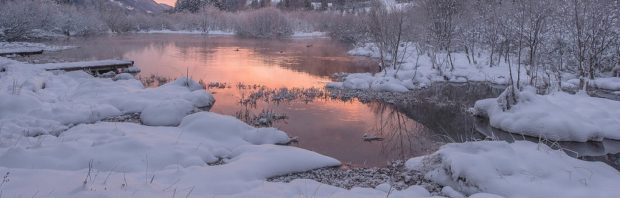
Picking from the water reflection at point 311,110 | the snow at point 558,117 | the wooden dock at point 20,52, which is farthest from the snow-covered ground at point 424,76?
the wooden dock at point 20,52

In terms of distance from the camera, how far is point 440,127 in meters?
12.5

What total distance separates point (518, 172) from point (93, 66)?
18.0 m

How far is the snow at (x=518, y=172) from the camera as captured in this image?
22.2ft

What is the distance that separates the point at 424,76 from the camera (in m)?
21.0

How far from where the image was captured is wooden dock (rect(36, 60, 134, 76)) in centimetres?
1892

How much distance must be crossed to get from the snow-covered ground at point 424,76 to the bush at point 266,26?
3778 cm

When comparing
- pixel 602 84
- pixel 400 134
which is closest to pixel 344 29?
pixel 602 84

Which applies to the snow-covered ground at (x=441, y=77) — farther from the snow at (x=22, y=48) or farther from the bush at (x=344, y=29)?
the bush at (x=344, y=29)

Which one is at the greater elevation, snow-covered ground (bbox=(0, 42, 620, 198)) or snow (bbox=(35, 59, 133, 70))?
snow (bbox=(35, 59, 133, 70))

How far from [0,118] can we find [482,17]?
25.5 metres

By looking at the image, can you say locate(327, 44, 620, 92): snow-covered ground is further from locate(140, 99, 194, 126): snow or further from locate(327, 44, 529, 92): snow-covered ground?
locate(140, 99, 194, 126): snow

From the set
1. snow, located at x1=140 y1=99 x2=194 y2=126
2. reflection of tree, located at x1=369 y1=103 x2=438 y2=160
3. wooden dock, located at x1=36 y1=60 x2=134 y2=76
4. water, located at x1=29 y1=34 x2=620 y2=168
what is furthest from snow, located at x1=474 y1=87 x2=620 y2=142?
wooden dock, located at x1=36 y1=60 x2=134 y2=76

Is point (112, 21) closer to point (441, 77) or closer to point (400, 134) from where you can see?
point (441, 77)

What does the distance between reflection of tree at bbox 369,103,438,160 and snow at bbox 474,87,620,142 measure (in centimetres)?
229
